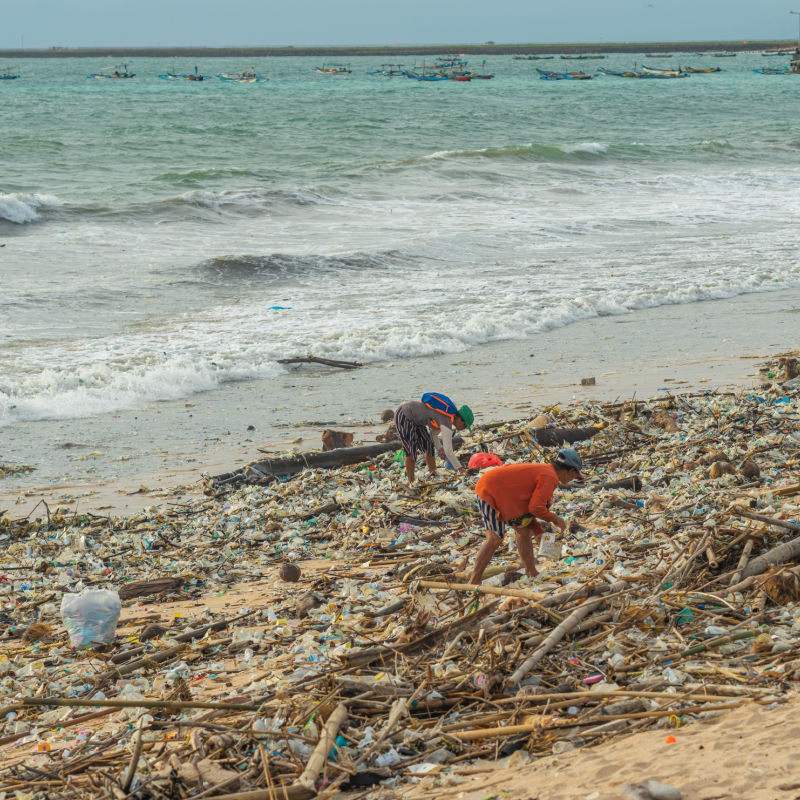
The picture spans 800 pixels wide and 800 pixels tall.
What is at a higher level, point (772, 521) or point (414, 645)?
point (772, 521)

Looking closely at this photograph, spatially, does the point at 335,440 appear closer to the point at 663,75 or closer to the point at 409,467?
the point at 409,467

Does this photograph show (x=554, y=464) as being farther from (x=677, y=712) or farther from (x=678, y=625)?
(x=677, y=712)

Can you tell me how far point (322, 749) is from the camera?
11.0 feet

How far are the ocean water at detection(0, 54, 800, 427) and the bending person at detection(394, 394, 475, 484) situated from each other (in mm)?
3940

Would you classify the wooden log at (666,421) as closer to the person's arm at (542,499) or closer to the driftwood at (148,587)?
the person's arm at (542,499)

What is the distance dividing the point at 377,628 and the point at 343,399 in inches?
224

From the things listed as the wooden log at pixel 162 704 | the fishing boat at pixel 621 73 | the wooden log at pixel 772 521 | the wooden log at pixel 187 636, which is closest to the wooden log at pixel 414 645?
the wooden log at pixel 162 704

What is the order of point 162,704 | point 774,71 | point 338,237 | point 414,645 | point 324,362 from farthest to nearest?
point 774,71 → point 338,237 → point 324,362 → point 414,645 → point 162,704

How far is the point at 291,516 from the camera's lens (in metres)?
6.92

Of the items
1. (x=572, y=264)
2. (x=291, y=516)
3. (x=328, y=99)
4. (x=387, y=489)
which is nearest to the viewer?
(x=291, y=516)

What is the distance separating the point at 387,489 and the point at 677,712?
13.5 ft

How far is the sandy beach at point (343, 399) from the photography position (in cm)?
→ 820

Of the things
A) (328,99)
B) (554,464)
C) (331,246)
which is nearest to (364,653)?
(554,464)

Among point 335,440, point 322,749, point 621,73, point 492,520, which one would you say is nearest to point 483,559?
point 492,520
